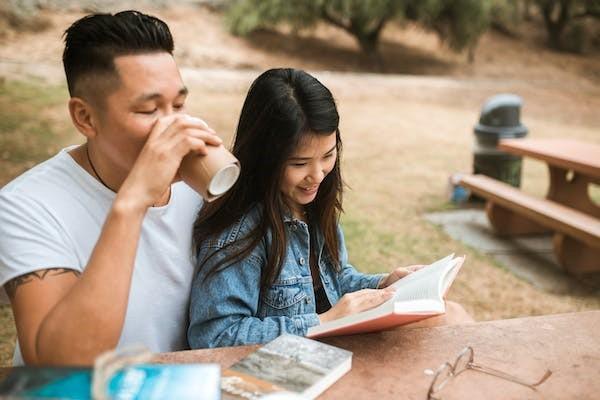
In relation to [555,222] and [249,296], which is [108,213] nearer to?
[249,296]

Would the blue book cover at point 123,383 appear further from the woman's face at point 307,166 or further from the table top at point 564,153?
the table top at point 564,153

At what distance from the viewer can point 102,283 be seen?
128 centimetres

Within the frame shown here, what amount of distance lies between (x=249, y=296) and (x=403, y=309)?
0.51m

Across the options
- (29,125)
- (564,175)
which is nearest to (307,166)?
(564,175)

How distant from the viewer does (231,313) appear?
1.62 metres

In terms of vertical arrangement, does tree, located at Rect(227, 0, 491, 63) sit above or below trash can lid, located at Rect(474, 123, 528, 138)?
above

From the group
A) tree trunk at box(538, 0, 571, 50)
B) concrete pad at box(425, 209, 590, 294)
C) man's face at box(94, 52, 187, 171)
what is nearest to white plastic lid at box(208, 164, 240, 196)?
man's face at box(94, 52, 187, 171)

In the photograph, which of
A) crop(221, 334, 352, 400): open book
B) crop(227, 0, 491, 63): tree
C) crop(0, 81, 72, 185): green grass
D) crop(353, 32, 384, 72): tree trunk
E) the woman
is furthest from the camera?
crop(353, 32, 384, 72): tree trunk

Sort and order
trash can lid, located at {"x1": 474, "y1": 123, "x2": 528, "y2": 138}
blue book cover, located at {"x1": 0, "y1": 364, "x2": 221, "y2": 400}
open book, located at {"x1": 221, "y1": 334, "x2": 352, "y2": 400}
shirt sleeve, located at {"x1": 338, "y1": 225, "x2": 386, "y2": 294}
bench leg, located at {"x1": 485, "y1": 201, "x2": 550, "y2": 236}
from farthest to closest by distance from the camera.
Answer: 1. trash can lid, located at {"x1": 474, "y1": 123, "x2": 528, "y2": 138}
2. bench leg, located at {"x1": 485, "y1": 201, "x2": 550, "y2": 236}
3. shirt sleeve, located at {"x1": 338, "y1": 225, "x2": 386, "y2": 294}
4. open book, located at {"x1": 221, "y1": 334, "x2": 352, "y2": 400}
5. blue book cover, located at {"x1": 0, "y1": 364, "x2": 221, "y2": 400}

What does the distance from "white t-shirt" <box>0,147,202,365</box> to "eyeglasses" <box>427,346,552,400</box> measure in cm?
79

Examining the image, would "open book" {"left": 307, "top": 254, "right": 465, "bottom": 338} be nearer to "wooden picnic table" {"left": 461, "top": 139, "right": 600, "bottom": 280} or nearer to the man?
the man

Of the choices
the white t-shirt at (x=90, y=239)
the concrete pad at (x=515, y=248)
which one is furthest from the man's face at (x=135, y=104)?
the concrete pad at (x=515, y=248)

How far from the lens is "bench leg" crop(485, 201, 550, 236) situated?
5.29 m

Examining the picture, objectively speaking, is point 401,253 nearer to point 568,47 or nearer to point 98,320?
point 98,320
